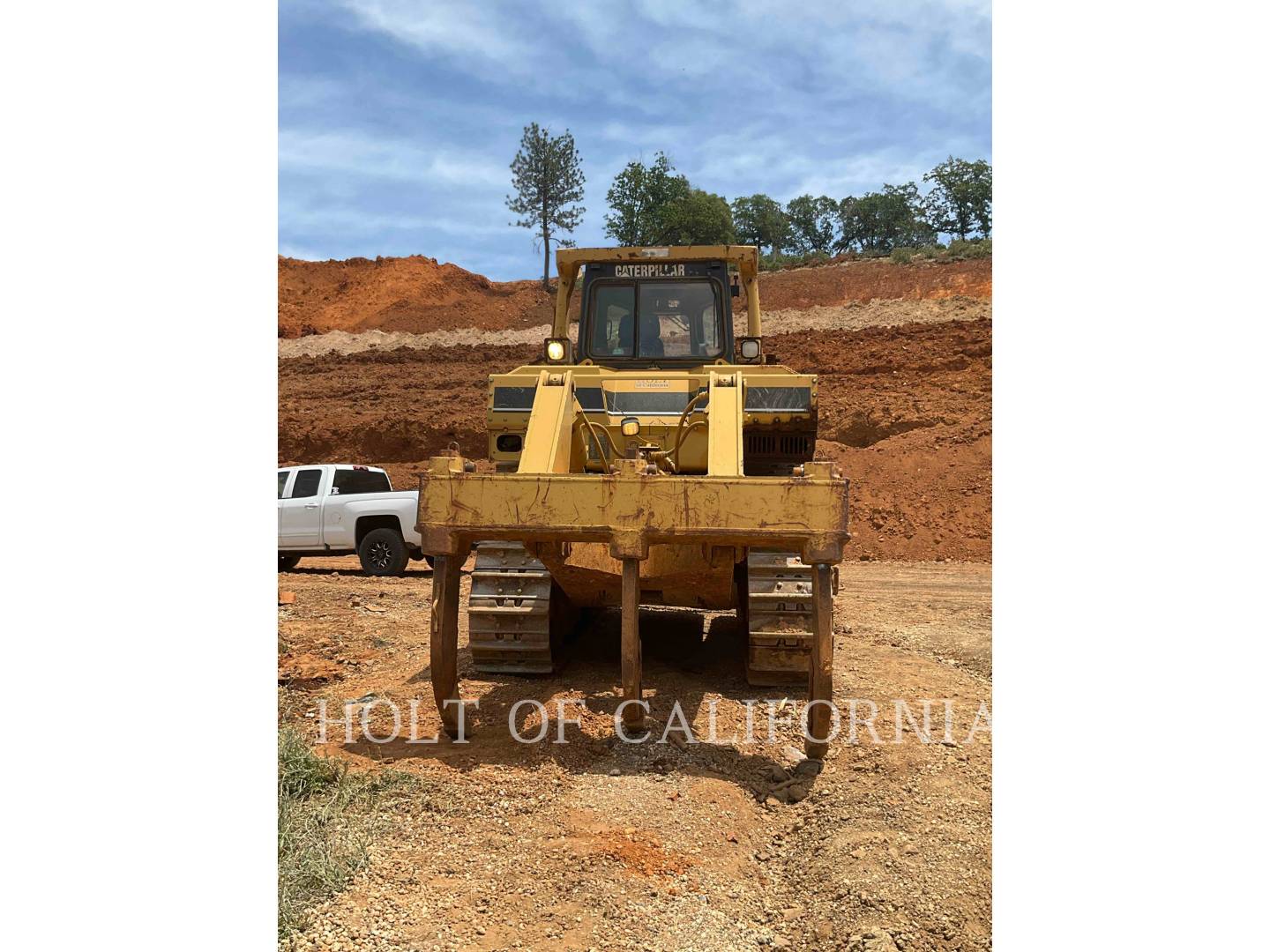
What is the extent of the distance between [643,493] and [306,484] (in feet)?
34.3

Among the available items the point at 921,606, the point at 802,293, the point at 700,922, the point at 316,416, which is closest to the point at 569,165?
the point at 802,293

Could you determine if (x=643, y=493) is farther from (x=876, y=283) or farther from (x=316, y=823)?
(x=876, y=283)

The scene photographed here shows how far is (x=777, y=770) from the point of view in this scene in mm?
5059

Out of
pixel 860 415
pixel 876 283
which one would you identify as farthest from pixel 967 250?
pixel 860 415

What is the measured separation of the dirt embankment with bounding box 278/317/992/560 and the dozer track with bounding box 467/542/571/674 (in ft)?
36.0

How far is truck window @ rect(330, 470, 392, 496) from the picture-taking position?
14172 millimetres

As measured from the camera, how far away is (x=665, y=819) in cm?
445

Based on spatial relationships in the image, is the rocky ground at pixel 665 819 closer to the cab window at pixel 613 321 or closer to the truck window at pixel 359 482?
the cab window at pixel 613 321

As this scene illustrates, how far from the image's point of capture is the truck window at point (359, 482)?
14.2m

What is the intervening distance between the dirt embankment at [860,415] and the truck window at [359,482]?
8.01m

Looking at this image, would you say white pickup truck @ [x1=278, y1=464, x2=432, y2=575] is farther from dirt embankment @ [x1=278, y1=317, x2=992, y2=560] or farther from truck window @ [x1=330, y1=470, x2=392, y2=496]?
dirt embankment @ [x1=278, y1=317, x2=992, y2=560]

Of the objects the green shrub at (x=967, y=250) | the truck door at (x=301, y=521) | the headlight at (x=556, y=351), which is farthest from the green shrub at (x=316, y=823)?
the green shrub at (x=967, y=250)

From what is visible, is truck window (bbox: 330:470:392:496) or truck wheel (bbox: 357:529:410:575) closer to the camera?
truck wheel (bbox: 357:529:410:575)

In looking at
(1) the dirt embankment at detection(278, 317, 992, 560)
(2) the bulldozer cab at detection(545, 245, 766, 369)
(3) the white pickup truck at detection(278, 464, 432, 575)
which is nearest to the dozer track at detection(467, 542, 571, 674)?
(2) the bulldozer cab at detection(545, 245, 766, 369)
